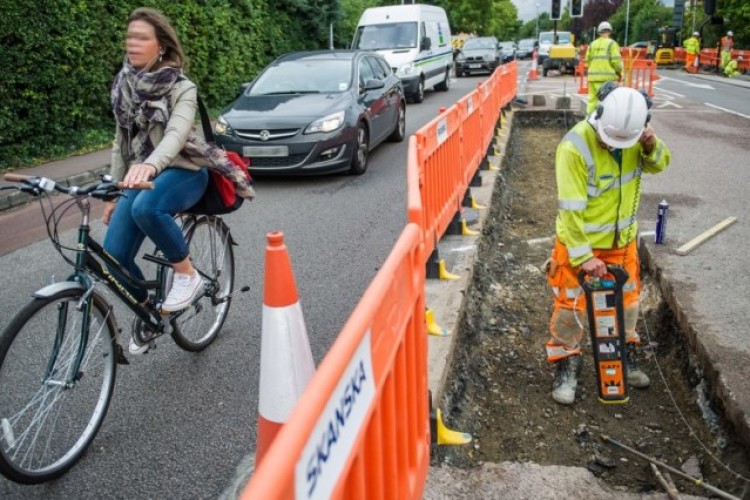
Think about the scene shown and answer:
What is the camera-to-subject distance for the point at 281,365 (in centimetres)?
252

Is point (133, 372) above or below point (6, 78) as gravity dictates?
below

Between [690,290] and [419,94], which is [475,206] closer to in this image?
[690,290]

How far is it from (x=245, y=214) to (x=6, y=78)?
4.72 meters

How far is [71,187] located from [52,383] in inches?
35.0

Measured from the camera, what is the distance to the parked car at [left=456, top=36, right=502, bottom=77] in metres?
30.4

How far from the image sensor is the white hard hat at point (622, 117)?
Result: 356 cm

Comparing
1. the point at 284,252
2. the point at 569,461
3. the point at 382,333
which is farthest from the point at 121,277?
the point at 569,461

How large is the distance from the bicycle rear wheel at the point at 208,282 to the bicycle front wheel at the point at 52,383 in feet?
2.40

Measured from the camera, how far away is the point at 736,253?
18.7ft

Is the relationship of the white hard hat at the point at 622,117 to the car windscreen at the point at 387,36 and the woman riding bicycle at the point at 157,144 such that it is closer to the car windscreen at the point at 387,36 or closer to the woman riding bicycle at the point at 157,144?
the woman riding bicycle at the point at 157,144

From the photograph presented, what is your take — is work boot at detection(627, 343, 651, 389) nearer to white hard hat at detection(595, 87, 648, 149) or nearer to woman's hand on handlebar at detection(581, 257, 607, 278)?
woman's hand on handlebar at detection(581, 257, 607, 278)

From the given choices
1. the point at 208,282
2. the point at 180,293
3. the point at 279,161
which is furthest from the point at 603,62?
the point at 180,293

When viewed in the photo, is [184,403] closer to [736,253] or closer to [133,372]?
[133,372]

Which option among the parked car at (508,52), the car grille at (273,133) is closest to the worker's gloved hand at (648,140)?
the car grille at (273,133)
